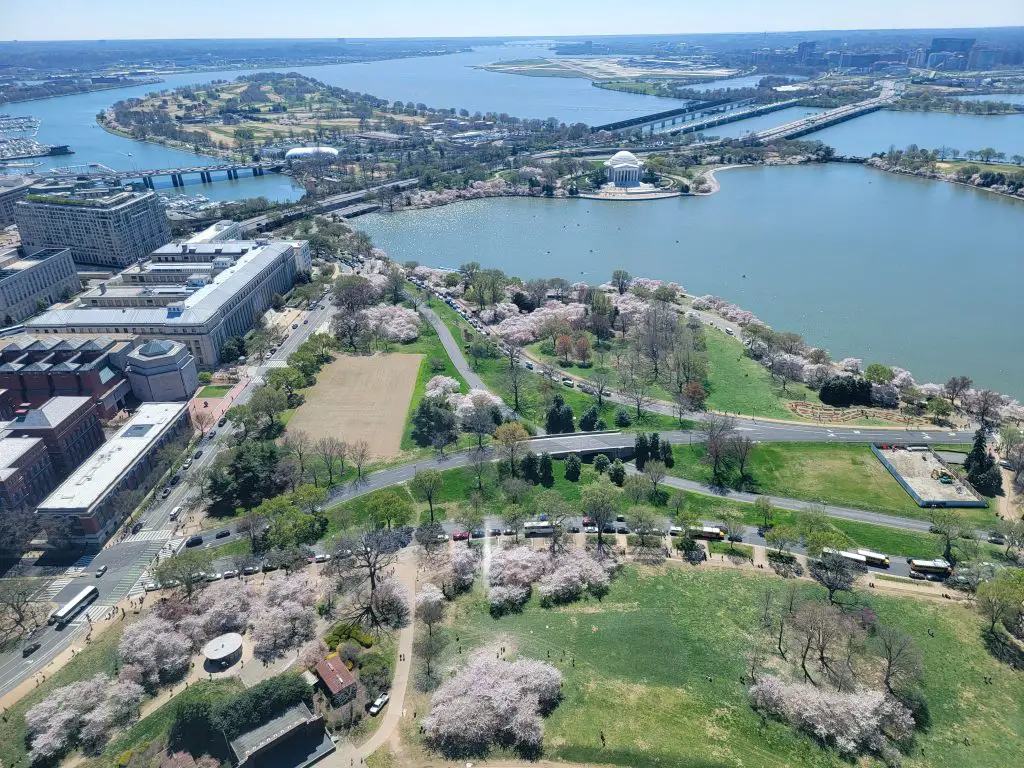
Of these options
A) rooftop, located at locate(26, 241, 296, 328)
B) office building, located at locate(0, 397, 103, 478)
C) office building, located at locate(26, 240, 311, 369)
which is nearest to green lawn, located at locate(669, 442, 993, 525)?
office building, located at locate(0, 397, 103, 478)

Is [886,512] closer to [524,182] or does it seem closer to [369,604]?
[369,604]

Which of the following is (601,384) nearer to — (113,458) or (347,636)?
(347,636)

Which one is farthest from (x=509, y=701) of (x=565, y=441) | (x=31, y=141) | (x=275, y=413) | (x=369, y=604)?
(x=31, y=141)

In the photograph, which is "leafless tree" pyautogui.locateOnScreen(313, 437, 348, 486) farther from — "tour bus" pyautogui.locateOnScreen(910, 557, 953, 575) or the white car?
"tour bus" pyautogui.locateOnScreen(910, 557, 953, 575)

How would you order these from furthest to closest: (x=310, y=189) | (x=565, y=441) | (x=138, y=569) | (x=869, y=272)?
(x=310, y=189), (x=869, y=272), (x=565, y=441), (x=138, y=569)

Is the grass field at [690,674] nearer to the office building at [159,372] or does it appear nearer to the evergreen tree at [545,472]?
the evergreen tree at [545,472]

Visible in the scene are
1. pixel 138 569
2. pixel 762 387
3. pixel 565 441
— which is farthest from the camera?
pixel 762 387
